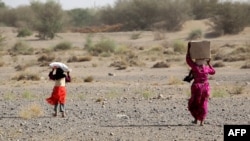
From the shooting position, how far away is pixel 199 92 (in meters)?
13.4

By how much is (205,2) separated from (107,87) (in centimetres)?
6598

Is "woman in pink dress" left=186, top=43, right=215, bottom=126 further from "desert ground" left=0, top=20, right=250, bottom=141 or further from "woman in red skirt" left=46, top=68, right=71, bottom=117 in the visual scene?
"woman in red skirt" left=46, top=68, right=71, bottom=117

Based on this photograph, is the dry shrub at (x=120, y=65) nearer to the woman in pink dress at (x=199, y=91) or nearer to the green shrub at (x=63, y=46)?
the green shrub at (x=63, y=46)

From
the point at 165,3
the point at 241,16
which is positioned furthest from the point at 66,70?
the point at 165,3

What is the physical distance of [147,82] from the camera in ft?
87.7

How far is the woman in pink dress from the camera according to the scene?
44.0 ft

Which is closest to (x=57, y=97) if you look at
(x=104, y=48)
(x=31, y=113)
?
(x=31, y=113)

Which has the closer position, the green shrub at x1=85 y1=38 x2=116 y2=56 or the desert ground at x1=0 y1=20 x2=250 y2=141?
the desert ground at x1=0 y1=20 x2=250 y2=141

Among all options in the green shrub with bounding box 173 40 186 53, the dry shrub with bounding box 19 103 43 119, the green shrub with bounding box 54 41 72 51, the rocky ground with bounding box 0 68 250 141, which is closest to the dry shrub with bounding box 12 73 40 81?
the rocky ground with bounding box 0 68 250 141

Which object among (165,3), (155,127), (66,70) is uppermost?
(165,3)

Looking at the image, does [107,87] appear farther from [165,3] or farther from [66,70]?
[165,3]

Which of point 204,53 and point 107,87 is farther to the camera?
point 107,87
